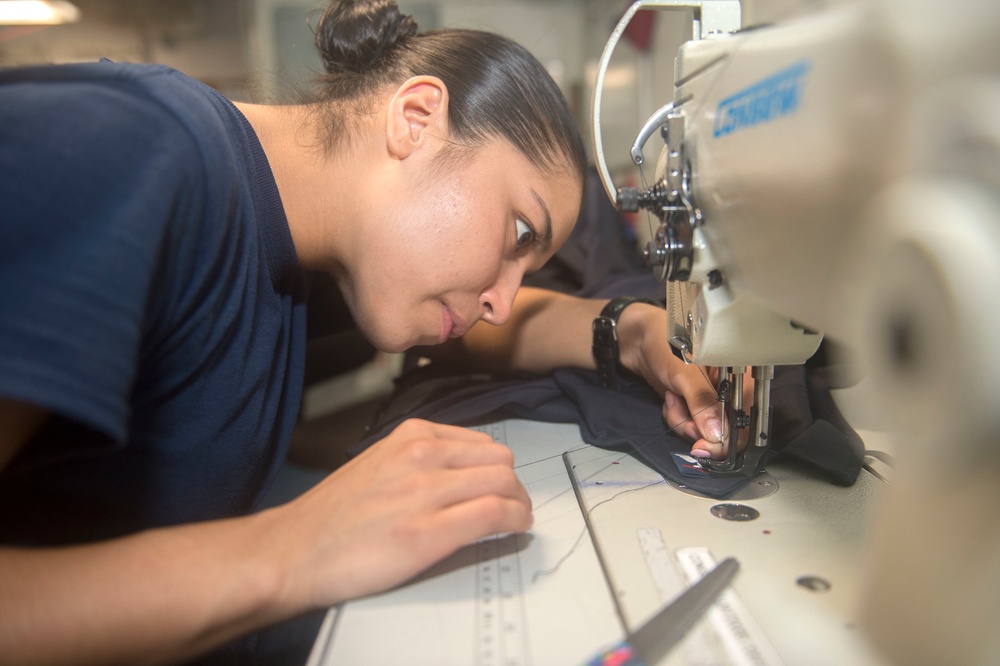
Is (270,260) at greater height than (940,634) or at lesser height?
greater

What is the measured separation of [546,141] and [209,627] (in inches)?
27.8

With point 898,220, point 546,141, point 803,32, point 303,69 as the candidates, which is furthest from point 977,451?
point 303,69

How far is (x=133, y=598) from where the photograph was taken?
54 centimetres

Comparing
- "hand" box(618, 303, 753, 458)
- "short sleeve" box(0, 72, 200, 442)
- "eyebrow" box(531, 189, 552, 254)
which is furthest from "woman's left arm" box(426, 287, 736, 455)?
"short sleeve" box(0, 72, 200, 442)

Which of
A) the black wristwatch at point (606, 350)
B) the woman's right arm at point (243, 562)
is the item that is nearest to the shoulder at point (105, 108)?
the woman's right arm at point (243, 562)

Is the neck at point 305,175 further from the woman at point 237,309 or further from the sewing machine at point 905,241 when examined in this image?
the sewing machine at point 905,241

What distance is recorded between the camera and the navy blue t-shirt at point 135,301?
0.49m

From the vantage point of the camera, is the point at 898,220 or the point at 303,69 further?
the point at 303,69

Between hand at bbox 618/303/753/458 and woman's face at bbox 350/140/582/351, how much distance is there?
0.75 ft

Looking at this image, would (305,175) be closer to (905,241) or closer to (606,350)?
(606,350)

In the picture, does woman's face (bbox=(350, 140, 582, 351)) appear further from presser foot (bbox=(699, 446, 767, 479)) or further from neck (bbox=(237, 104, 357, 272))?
presser foot (bbox=(699, 446, 767, 479))

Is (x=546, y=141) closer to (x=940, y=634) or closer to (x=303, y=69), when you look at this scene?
(x=303, y=69)

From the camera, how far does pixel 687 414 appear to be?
91 centimetres

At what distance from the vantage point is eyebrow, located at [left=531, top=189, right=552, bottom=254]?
924mm
